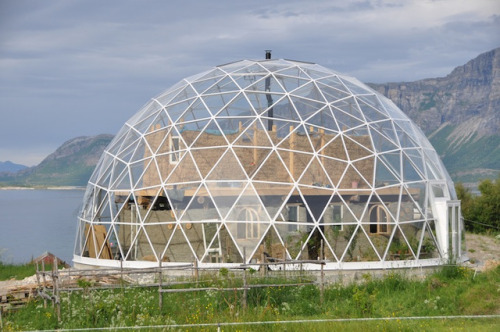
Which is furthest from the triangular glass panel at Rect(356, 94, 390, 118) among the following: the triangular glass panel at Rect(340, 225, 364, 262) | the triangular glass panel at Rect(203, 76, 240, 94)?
the triangular glass panel at Rect(340, 225, 364, 262)

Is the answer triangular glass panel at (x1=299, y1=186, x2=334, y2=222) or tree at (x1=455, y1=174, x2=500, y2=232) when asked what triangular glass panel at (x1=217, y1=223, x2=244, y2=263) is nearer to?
triangular glass panel at (x1=299, y1=186, x2=334, y2=222)

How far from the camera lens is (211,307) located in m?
13.3

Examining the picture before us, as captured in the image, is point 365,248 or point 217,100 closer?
point 365,248

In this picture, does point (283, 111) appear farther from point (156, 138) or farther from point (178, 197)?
point (178, 197)

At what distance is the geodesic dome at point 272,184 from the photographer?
18.5m

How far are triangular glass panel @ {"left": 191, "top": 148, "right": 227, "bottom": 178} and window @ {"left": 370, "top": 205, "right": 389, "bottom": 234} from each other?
451 centimetres

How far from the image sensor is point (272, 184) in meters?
18.7

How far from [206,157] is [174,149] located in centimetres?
116

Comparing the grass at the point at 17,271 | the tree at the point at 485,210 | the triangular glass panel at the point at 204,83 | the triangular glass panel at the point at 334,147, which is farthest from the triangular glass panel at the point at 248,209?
the tree at the point at 485,210

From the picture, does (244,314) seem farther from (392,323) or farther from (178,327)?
(392,323)

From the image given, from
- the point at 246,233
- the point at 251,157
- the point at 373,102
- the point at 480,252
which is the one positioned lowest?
the point at 480,252

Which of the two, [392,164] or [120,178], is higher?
[392,164]

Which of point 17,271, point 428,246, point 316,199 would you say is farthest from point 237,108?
point 17,271

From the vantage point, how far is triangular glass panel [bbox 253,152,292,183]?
61.8ft
